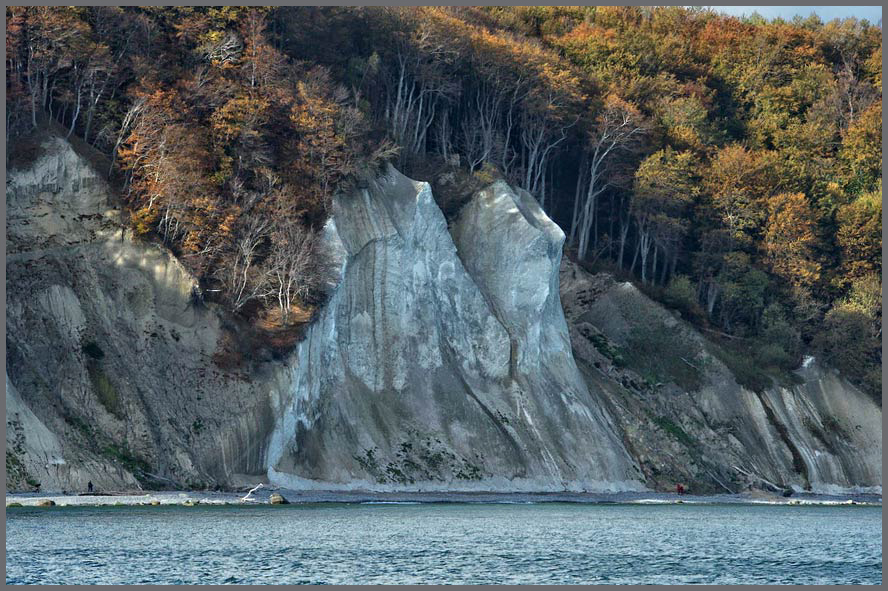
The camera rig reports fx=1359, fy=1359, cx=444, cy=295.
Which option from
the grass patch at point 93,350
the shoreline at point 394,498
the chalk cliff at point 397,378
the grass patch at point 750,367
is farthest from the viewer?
the grass patch at point 750,367

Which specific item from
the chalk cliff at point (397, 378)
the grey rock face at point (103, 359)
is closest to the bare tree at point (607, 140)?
the chalk cliff at point (397, 378)

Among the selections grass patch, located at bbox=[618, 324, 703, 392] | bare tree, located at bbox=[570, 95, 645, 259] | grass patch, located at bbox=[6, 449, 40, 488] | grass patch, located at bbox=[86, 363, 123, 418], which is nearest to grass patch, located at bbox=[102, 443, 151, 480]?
grass patch, located at bbox=[86, 363, 123, 418]

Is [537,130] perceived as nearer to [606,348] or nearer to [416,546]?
[606,348]

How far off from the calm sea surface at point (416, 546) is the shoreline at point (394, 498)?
0.97 metres

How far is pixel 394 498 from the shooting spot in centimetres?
6200

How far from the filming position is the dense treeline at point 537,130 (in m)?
64.2

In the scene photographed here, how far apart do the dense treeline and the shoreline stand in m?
9.52

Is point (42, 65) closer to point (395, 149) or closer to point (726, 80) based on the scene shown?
point (395, 149)

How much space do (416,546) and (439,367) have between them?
25.3m

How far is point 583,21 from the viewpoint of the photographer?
341 feet

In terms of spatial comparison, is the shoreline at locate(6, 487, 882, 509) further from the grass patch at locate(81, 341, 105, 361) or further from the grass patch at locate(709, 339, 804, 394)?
the grass patch at locate(709, 339, 804, 394)

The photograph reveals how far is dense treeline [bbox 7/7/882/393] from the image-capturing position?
211ft

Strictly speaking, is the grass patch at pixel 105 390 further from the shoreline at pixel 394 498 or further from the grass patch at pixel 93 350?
the shoreline at pixel 394 498

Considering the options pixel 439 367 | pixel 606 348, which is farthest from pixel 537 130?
pixel 439 367
